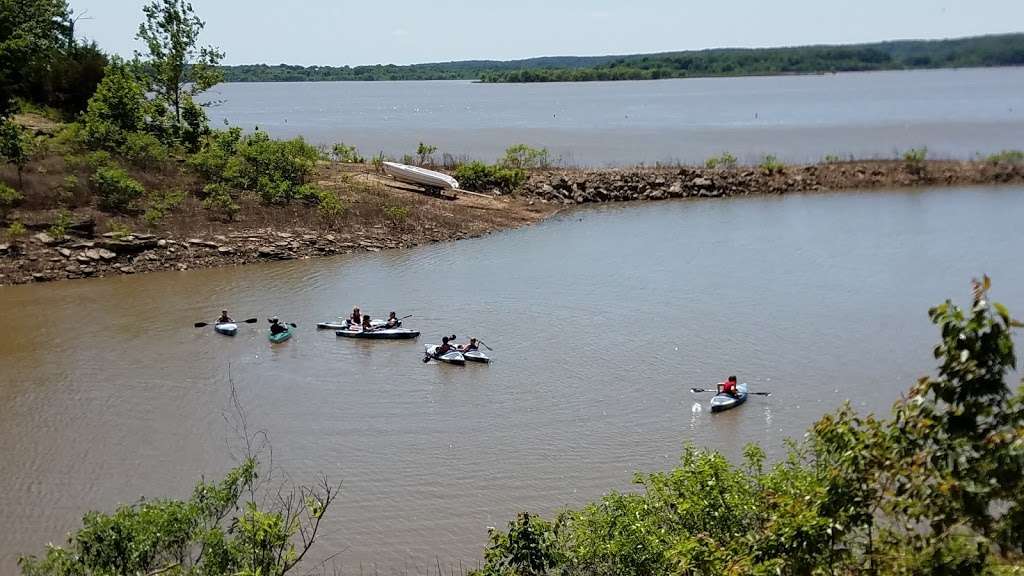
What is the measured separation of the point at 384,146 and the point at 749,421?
51.0 metres

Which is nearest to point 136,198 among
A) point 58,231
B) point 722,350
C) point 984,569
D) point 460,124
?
point 58,231

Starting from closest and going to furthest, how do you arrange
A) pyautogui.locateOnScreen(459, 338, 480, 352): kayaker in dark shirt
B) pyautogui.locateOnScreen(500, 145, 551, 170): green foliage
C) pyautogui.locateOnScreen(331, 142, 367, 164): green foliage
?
pyautogui.locateOnScreen(459, 338, 480, 352): kayaker in dark shirt → pyautogui.locateOnScreen(331, 142, 367, 164): green foliage → pyautogui.locateOnScreen(500, 145, 551, 170): green foliage

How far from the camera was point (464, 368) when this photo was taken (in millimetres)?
20391

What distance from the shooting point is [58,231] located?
1169 inches

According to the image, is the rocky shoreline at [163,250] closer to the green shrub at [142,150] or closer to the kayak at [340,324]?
the green shrub at [142,150]

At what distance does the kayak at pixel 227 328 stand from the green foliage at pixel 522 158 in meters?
22.7

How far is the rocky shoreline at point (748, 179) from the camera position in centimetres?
4272

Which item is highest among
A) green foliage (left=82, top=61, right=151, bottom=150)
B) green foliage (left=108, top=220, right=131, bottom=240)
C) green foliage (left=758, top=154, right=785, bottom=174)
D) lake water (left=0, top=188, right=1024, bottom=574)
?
green foliage (left=82, top=61, right=151, bottom=150)

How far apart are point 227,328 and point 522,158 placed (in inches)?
985

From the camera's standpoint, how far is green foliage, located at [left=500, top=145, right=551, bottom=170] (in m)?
44.6

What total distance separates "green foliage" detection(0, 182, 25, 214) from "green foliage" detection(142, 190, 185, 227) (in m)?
4.06

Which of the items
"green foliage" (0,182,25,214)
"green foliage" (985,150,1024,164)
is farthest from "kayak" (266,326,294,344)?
"green foliage" (985,150,1024,164)

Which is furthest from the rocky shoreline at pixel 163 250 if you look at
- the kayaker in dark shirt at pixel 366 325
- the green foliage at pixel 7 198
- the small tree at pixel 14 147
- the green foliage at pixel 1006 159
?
the green foliage at pixel 1006 159

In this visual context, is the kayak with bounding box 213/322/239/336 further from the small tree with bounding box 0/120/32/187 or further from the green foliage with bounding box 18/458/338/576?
the green foliage with bounding box 18/458/338/576
